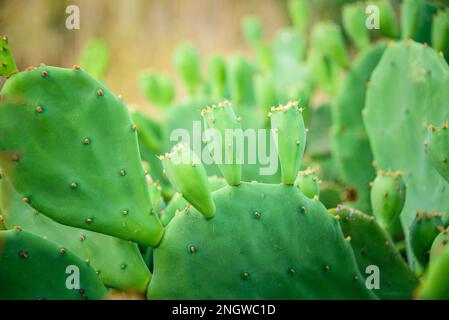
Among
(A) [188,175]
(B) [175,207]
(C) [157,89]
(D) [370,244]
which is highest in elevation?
(C) [157,89]

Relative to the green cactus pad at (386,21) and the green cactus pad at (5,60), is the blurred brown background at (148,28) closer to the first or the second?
the green cactus pad at (386,21)

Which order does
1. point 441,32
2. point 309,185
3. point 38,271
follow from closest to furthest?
point 38,271, point 309,185, point 441,32

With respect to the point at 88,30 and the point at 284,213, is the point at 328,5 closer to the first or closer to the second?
the point at 88,30

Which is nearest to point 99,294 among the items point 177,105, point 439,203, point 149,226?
point 149,226

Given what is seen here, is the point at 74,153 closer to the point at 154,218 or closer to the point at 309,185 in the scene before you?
the point at 154,218

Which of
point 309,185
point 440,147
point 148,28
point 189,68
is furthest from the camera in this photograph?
point 148,28

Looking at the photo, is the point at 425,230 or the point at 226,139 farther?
the point at 425,230
